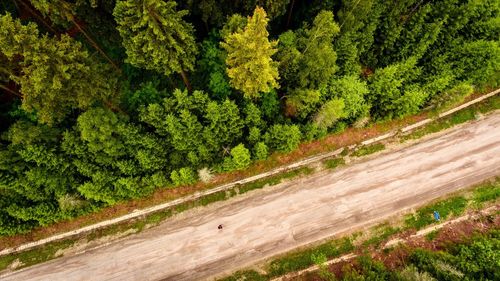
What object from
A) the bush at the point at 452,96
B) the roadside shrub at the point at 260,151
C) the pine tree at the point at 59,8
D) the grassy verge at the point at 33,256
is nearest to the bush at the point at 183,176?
the roadside shrub at the point at 260,151

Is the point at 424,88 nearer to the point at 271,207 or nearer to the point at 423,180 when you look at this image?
the point at 423,180

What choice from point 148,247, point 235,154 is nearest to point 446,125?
point 235,154

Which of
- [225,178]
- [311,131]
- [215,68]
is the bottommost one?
[225,178]

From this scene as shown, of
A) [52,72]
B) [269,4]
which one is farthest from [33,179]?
[269,4]

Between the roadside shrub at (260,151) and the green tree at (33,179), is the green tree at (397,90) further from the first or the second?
the green tree at (33,179)

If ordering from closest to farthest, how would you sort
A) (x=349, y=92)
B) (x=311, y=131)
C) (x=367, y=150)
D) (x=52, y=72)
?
(x=52, y=72) → (x=349, y=92) → (x=311, y=131) → (x=367, y=150)

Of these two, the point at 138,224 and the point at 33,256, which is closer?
the point at 33,256

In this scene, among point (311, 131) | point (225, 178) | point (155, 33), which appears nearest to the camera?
point (155, 33)

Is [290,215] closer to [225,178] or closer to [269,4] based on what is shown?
[225,178]
